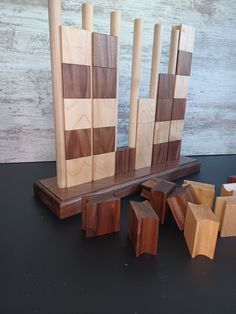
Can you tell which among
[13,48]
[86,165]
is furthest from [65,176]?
[13,48]

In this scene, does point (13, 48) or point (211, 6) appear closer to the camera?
point (13, 48)

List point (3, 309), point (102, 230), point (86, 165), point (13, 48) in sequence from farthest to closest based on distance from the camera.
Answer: point (13, 48) < point (86, 165) < point (102, 230) < point (3, 309)

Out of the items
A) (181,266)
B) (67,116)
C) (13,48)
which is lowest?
(181,266)

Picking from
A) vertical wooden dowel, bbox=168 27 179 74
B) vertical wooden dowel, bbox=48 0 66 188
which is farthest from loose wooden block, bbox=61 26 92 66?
vertical wooden dowel, bbox=168 27 179 74

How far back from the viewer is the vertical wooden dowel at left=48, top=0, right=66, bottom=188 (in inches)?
14.5

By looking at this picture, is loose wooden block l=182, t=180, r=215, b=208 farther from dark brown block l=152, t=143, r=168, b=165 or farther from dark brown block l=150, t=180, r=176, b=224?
dark brown block l=152, t=143, r=168, b=165

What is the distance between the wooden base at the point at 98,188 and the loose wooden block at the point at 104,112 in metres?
0.12

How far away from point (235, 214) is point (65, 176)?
312 mm

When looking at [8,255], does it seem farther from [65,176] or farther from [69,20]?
[69,20]

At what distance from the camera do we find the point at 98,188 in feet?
1.52

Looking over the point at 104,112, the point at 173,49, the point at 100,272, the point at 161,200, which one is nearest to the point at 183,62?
the point at 173,49

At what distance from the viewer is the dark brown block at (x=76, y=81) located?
40 cm

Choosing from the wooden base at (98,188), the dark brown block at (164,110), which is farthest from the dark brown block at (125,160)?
the dark brown block at (164,110)

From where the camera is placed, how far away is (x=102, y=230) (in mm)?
375
